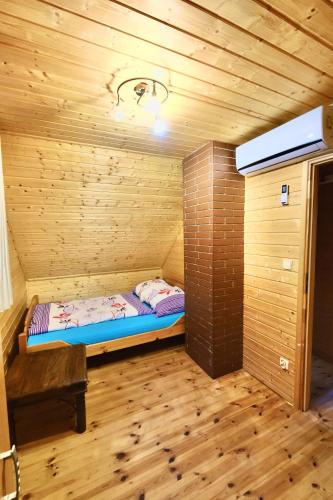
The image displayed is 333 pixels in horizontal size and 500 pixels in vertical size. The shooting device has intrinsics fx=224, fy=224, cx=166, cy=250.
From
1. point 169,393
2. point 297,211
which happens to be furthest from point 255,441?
point 297,211

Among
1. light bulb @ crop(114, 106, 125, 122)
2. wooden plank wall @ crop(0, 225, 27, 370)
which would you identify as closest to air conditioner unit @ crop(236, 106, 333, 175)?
light bulb @ crop(114, 106, 125, 122)

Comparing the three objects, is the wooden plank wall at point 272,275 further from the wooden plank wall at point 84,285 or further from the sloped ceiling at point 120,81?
the wooden plank wall at point 84,285

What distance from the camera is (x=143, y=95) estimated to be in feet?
4.61

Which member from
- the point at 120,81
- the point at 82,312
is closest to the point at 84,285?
the point at 82,312

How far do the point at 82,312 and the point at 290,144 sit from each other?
2907 millimetres

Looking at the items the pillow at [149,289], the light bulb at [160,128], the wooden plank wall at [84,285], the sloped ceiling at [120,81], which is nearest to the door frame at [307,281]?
the sloped ceiling at [120,81]

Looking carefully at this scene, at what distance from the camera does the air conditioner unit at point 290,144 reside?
1.43 meters

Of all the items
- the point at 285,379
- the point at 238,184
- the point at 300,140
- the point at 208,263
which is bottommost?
the point at 285,379

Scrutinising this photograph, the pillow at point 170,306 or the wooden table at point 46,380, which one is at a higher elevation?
the pillow at point 170,306

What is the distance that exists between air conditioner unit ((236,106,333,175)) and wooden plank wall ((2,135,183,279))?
3.01 feet

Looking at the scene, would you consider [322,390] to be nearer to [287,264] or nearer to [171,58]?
[287,264]

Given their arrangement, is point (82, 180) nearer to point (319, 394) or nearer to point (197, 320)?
point (197, 320)

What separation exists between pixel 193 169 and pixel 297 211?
112cm

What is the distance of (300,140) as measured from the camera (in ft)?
5.02
